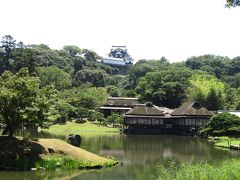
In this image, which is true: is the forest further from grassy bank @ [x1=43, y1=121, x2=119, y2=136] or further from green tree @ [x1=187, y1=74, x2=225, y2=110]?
grassy bank @ [x1=43, y1=121, x2=119, y2=136]

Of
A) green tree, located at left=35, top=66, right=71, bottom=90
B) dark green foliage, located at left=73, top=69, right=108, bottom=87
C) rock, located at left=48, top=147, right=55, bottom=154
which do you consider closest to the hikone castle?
green tree, located at left=35, top=66, right=71, bottom=90

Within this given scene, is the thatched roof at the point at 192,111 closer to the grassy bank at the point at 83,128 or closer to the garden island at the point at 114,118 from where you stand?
the garden island at the point at 114,118

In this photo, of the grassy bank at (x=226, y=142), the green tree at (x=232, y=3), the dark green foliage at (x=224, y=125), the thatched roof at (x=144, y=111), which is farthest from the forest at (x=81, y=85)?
the dark green foliage at (x=224, y=125)

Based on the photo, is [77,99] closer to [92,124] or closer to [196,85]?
[92,124]

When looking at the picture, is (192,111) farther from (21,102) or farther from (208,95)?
(21,102)

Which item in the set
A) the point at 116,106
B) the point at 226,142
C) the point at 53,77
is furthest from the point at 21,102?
the point at 53,77

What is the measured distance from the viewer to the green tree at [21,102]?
28594mm

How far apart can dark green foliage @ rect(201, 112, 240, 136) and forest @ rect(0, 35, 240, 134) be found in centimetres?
2108

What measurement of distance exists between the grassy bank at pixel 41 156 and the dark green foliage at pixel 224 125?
101ft

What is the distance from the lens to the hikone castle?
6806 cm

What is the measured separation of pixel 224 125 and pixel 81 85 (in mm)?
58160

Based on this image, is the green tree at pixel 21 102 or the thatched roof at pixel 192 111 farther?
the thatched roof at pixel 192 111

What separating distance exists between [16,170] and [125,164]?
855 cm

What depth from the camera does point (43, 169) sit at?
88.2 ft
